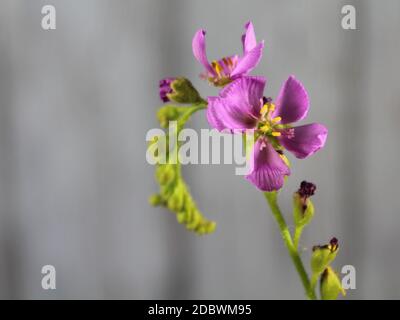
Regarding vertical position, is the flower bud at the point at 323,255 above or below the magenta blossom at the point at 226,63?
below

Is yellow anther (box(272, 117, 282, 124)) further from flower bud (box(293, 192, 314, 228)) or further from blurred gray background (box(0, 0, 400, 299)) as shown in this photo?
blurred gray background (box(0, 0, 400, 299))

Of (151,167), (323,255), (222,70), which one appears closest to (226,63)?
(222,70)

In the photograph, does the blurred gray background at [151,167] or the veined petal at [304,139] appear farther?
the blurred gray background at [151,167]

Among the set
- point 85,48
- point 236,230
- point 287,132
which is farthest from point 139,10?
point 287,132

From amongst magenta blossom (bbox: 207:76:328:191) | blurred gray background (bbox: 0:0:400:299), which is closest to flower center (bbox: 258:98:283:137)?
magenta blossom (bbox: 207:76:328:191)

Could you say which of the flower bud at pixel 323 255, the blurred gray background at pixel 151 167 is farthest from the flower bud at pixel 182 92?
the blurred gray background at pixel 151 167

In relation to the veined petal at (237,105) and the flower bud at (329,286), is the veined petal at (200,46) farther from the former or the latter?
the flower bud at (329,286)

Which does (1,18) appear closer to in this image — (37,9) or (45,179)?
(37,9)
